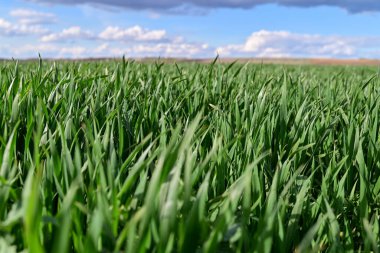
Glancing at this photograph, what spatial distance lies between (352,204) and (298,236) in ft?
0.83

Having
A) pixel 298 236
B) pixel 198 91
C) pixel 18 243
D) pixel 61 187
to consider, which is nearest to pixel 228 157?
pixel 298 236

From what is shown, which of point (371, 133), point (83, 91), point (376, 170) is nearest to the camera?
point (376, 170)

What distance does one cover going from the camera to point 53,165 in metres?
0.93

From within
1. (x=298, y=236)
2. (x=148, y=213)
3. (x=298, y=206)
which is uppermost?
(x=148, y=213)

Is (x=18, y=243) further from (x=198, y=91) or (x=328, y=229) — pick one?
(x=198, y=91)

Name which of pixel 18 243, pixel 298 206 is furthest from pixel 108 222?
pixel 298 206

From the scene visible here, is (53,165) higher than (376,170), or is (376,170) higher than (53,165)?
(53,165)

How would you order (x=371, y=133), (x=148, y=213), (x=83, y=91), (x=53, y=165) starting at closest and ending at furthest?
(x=148, y=213) → (x=53, y=165) → (x=371, y=133) → (x=83, y=91)

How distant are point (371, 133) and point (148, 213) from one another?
1227 millimetres

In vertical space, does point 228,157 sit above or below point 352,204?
above

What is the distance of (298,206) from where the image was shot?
0.95 meters

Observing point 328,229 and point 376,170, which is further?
point 376,170

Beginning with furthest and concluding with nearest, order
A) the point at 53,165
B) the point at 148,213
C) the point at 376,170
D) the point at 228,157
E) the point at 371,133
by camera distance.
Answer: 1. the point at 371,133
2. the point at 376,170
3. the point at 228,157
4. the point at 53,165
5. the point at 148,213

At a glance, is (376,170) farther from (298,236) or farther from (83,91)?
(83,91)
